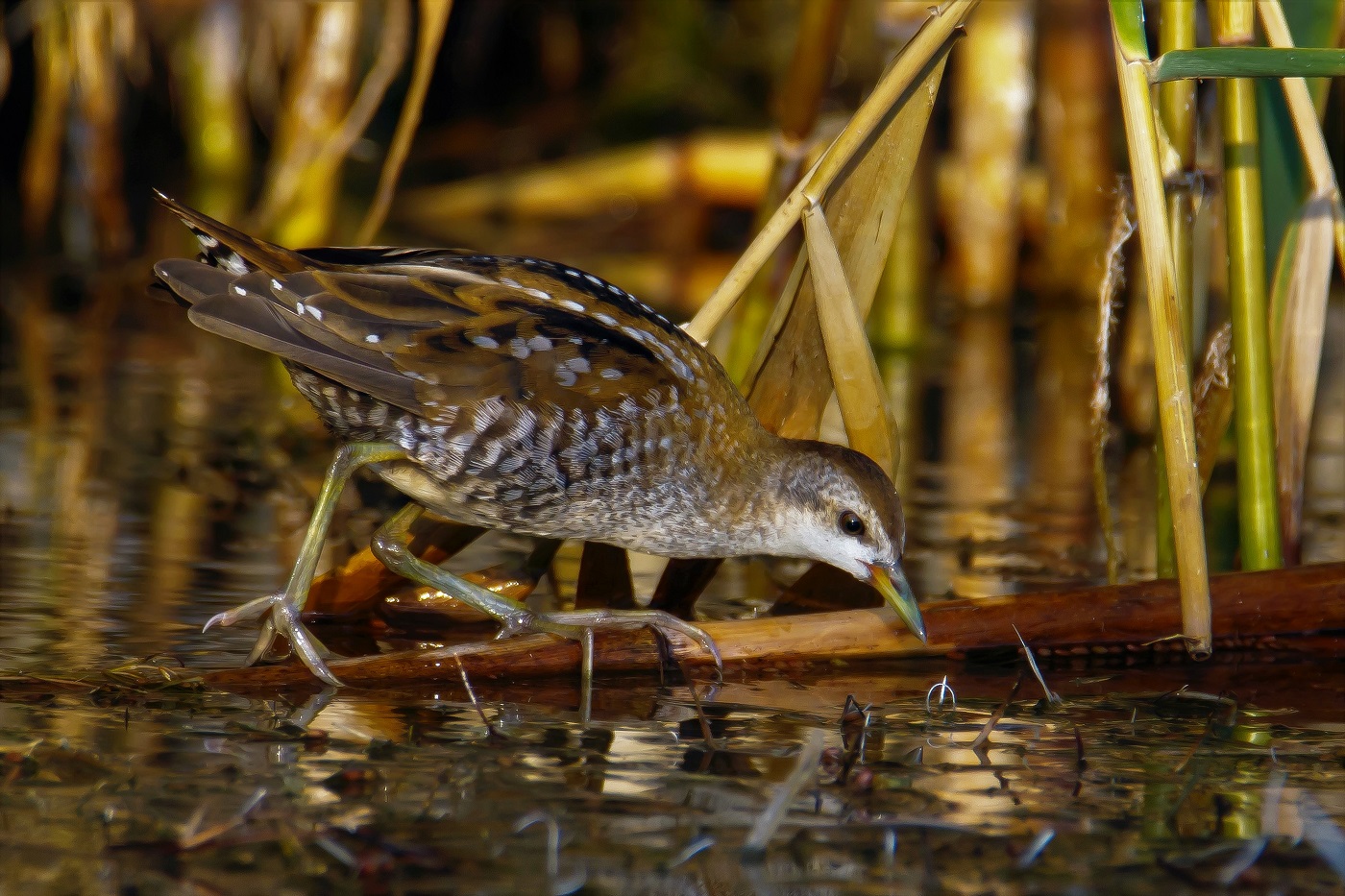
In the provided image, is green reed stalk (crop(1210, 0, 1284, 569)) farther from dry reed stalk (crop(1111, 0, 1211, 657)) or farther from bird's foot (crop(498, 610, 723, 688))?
bird's foot (crop(498, 610, 723, 688))

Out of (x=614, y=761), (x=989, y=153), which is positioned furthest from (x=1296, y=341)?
(x=989, y=153)

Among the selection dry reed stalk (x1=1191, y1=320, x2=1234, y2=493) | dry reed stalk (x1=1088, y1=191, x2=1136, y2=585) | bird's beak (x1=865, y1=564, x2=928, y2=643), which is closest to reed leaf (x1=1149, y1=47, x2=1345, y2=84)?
dry reed stalk (x1=1088, y1=191, x2=1136, y2=585)

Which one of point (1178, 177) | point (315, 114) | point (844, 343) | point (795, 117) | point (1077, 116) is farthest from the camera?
point (1077, 116)

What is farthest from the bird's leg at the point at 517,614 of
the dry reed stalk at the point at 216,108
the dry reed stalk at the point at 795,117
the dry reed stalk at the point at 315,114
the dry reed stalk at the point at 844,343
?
the dry reed stalk at the point at 216,108

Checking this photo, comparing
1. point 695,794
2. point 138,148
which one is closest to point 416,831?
point 695,794

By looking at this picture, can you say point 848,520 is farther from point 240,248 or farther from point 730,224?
point 730,224

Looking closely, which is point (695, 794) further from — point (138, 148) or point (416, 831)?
point (138, 148)
